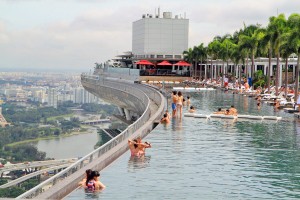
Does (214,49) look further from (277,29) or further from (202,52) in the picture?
(277,29)

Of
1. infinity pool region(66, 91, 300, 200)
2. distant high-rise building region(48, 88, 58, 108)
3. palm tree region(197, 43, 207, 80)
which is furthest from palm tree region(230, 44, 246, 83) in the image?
distant high-rise building region(48, 88, 58, 108)

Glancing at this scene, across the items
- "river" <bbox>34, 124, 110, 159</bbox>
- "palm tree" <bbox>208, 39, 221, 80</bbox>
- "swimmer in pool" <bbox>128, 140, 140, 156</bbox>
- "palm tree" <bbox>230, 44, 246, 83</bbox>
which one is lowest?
"river" <bbox>34, 124, 110, 159</bbox>

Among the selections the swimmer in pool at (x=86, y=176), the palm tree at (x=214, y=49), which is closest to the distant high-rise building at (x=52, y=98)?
the palm tree at (x=214, y=49)

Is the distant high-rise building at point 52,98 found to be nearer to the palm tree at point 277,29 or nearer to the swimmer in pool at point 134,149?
the palm tree at point 277,29

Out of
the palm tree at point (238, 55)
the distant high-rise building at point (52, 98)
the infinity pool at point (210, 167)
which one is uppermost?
the palm tree at point (238, 55)

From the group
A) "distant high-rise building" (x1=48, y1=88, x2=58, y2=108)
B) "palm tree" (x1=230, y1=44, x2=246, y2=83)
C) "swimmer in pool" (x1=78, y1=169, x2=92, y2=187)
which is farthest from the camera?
"distant high-rise building" (x1=48, y1=88, x2=58, y2=108)

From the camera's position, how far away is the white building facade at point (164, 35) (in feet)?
470

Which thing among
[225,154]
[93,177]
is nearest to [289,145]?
[225,154]

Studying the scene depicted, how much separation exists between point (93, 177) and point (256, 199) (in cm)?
376

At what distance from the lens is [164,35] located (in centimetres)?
14312

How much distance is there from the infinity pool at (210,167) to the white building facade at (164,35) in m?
115

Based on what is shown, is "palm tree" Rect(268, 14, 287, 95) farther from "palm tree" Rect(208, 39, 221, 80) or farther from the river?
"palm tree" Rect(208, 39, 221, 80)

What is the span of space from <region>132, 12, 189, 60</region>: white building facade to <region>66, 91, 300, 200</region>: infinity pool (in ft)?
376

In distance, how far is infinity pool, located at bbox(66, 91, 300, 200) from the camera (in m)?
15.3
